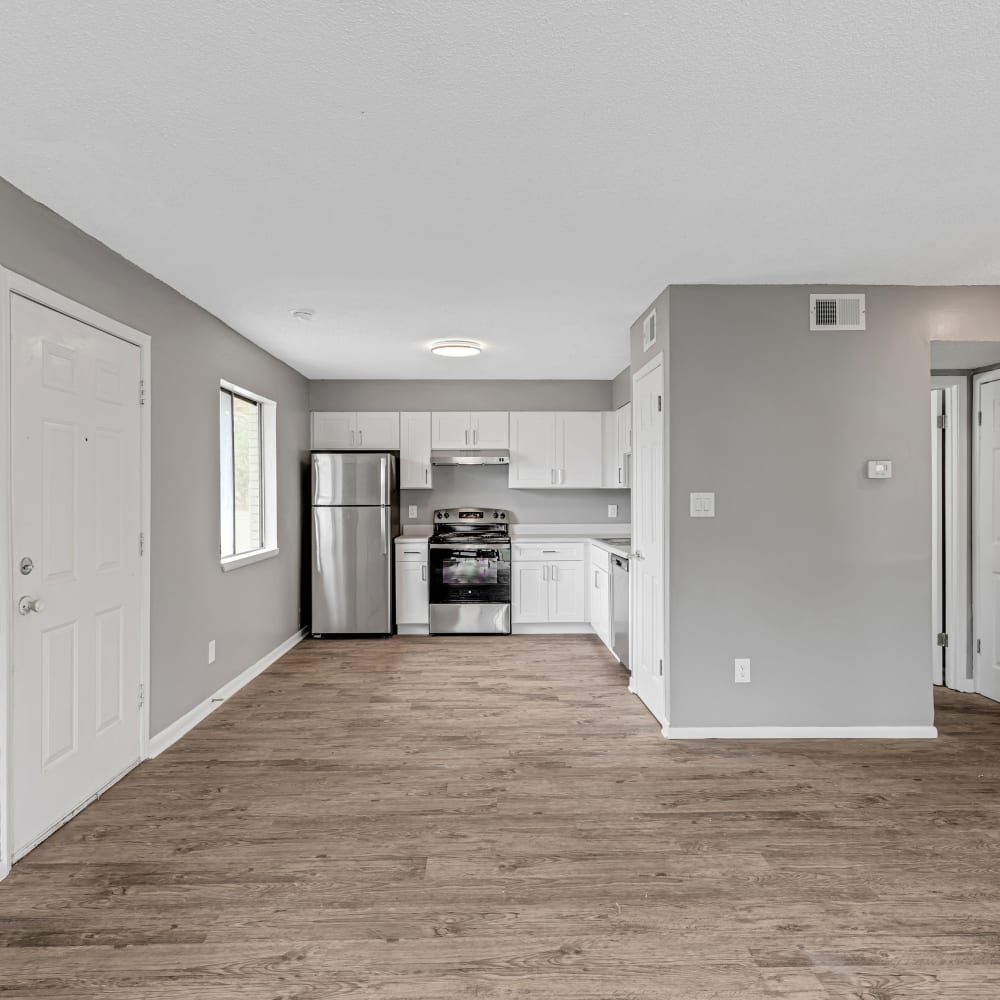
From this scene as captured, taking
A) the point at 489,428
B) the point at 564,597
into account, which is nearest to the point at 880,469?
the point at 564,597

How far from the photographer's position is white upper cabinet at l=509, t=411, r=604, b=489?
254 inches

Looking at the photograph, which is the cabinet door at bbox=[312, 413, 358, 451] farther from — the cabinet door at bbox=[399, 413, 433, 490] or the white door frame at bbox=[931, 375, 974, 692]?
the white door frame at bbox=[931, 375, 974, 692]

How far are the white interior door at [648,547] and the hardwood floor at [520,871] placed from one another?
362 mm

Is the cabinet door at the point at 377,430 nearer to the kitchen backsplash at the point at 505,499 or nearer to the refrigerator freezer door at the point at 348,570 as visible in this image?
the kitchen backsplash at the point at 505,499

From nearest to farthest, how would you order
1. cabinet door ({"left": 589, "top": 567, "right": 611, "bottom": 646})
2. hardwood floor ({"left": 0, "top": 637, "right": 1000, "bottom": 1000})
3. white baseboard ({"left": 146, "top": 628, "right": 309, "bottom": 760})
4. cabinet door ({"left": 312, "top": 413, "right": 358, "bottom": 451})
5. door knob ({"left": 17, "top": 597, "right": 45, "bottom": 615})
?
hardwood floor ({"left": 0, "top": 637, "right": 1000, "bottom": 1000})
door knob ({"left": 17, "top": 597, "right": 45, "bottom": 615})
white baseboard ({"left": 146, "top": 628, "right": 309, "bottom": 760})
cabinet door ({"left": 589, "top": 567, "right": 611, "bottom": 646})
cabinet door ({"left": 312, "top": 413, "right": 358, "bottom": 451})

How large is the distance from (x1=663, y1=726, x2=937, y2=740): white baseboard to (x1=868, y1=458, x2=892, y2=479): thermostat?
1.32 metres

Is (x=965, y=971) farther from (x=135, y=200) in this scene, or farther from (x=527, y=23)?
(x=135, y=200)

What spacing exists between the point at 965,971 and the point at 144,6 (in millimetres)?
3103

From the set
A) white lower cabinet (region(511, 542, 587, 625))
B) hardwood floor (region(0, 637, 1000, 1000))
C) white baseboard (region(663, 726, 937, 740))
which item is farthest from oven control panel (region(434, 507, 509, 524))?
white baseboard (region(663, 726, 937, 740))

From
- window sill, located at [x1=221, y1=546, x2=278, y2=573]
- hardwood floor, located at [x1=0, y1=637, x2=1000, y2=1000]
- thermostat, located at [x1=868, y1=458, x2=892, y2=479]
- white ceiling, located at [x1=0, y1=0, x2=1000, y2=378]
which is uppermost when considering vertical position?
white ceiling, located at [x1=0, y1=0, x2=1000, y2=378]

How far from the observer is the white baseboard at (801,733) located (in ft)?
11.5

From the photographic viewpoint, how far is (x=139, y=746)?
320 cm

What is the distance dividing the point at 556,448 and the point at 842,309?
3.24 m

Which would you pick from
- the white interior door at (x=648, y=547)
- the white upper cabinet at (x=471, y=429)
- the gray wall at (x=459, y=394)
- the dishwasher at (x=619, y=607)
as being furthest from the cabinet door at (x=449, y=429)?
the white interior door at (x=648, y=547)
